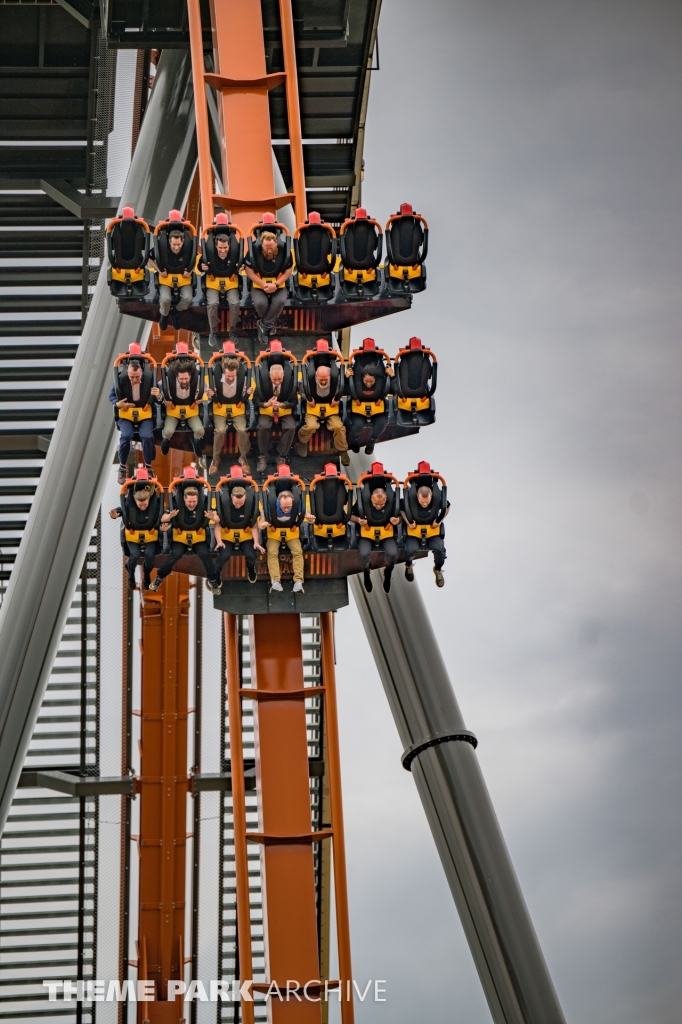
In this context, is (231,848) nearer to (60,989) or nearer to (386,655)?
(60,989)

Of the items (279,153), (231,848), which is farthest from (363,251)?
(231,848)

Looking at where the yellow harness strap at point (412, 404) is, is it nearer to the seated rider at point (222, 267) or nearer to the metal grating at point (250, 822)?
the seated rider at point (222, 267)

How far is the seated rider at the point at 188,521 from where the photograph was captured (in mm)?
13070

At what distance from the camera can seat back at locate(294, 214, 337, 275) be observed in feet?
45.2

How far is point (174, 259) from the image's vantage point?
536 inches

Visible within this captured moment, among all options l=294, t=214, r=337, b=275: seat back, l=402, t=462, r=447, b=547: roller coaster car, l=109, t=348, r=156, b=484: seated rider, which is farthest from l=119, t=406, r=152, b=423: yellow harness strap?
l=402, t=462, r=447, b=547: roller coaster car

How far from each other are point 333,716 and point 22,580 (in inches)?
175

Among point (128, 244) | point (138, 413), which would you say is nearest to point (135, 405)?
point (138, 413)

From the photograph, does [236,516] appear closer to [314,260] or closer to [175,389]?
[175,389]

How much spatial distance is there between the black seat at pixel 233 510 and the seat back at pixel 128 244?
8.46 feet

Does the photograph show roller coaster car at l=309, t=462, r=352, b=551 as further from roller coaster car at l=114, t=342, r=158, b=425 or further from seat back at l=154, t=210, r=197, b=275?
seat back at l=154, t=210, r=197, b=275

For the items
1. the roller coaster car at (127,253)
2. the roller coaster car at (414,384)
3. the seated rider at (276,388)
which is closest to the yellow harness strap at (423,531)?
the roller coaster car at (414,384)

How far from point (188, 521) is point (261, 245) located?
3154 mm

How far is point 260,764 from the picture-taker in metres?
13.7
